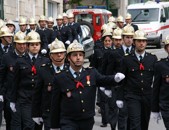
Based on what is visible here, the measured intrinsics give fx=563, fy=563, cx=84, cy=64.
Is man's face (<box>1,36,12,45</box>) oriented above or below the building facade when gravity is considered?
below

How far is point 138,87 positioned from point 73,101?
2.15 meters

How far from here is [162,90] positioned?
7781 mm

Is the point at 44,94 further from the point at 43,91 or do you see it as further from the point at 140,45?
the point at 140,45

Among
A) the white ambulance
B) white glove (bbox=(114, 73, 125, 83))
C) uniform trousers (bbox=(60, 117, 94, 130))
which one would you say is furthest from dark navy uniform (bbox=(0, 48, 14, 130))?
the white ambulance

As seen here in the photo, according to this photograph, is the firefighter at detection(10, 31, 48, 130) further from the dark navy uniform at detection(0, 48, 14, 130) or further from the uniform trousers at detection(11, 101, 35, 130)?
the dark navy uniform at detection(0, 48, 14, 130)

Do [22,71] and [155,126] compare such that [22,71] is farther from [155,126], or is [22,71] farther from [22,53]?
[155,126]

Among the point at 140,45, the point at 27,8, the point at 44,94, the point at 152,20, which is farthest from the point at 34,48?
the point at 152,20

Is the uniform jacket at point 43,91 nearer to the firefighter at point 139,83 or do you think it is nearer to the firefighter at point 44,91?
the firefighter at point 44,91

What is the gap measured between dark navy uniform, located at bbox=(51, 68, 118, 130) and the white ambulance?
2426cm

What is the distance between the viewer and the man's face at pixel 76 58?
6.55 m

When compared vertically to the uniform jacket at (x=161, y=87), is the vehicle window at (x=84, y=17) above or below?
above

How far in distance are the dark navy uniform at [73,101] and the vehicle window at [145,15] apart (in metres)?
25.1

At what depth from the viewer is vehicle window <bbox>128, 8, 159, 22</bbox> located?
31516 millimetres

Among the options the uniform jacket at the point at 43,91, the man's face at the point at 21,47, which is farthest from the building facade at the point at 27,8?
the uniform jacket at the point at 43,91
